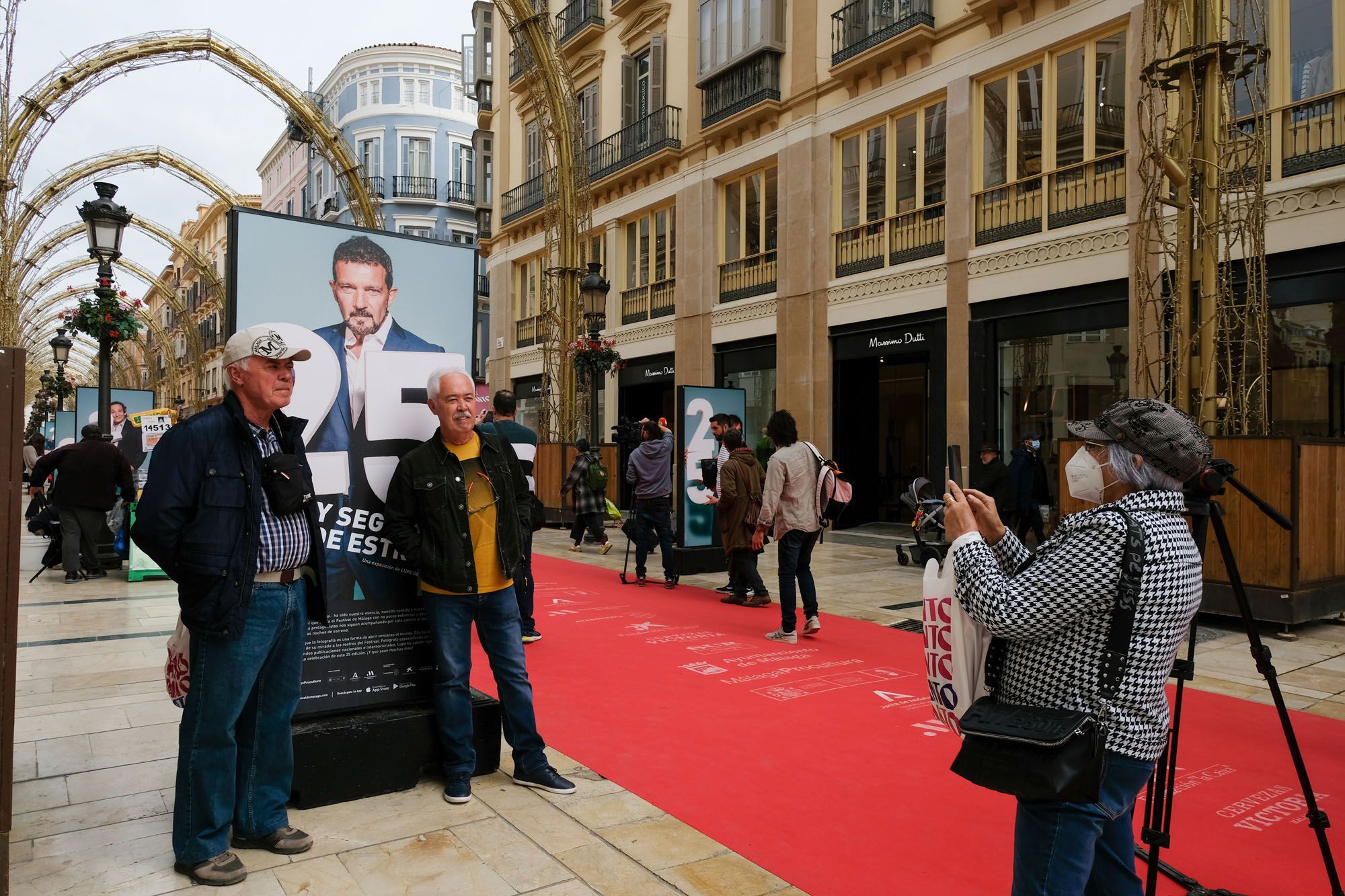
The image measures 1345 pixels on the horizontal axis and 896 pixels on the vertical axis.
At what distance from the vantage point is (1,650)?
9.41 ft

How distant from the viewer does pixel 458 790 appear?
160 inches

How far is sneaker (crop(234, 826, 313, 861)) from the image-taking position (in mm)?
3510

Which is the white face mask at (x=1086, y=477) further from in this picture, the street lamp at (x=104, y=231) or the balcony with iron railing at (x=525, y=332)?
the balcony with iron railing at (x=525, y=332)

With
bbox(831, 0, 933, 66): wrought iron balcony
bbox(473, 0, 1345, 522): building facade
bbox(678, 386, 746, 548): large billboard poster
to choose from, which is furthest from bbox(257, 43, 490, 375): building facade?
bbox(678, 386, 746, 548): large billboard poster

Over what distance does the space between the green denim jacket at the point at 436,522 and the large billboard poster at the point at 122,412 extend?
11.3 m

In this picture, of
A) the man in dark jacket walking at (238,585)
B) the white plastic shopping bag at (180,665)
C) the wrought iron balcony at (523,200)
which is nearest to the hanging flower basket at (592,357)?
the wrought iron balcony at (523,200)

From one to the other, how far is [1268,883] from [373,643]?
3.77 meters

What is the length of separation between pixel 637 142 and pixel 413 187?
2520 centimetres

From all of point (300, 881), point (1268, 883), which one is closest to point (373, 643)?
point (300, 881)

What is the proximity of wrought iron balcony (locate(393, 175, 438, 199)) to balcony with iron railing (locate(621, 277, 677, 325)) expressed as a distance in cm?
2456

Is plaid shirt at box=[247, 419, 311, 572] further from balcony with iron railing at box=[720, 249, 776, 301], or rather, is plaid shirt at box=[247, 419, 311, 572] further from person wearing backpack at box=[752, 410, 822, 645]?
balcony with iron railing at box=[720, 249, 776, 301]

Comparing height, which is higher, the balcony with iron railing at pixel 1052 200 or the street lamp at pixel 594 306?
the balcony with iron railing at pixel 1052 200

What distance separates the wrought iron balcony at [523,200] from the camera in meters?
26.6

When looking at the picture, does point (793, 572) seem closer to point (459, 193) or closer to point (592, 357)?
point (592, 357)
